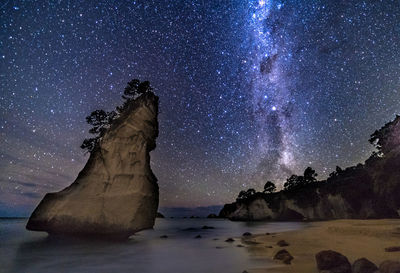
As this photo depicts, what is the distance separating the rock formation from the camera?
1640 inches

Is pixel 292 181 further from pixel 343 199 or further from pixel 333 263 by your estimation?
pixel 333 263

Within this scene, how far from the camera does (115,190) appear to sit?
24.5 m

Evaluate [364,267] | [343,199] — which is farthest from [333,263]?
[343,199]

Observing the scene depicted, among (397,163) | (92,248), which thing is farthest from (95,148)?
→ (397,163)

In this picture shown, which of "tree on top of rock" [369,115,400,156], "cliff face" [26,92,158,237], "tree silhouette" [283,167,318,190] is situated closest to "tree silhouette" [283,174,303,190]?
"tree silhouette" [283,167,318,190]

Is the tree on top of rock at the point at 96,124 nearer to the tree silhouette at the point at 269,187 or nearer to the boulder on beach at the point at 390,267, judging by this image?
the boulder on beach at the point at 390,267

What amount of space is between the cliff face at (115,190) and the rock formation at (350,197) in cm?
3802

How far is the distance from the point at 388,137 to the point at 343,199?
719 inches

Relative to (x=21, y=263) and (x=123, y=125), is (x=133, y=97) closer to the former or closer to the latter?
(x=123, y=125)

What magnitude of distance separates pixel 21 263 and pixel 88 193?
11.2 m

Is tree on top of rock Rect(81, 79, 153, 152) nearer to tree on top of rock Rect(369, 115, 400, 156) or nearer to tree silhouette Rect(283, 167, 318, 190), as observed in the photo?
tree on top of rock Rect(369, 115, 400, 156)

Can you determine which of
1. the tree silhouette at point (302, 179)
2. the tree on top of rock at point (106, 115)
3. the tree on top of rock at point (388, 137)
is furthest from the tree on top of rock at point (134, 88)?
the tree silhouette at point (302, 179)

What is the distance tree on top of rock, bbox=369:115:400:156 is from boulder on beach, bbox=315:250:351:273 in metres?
44.0

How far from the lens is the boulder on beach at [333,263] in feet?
25.4
